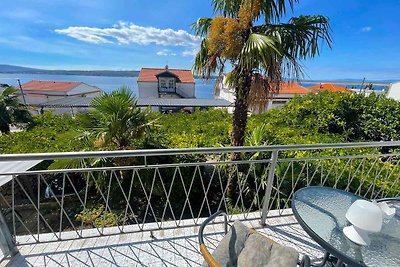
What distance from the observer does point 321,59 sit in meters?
3.34

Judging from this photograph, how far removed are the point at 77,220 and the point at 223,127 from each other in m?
4.18

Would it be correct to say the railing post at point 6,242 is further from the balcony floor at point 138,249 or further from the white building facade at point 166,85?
the white building facade at point 166,85

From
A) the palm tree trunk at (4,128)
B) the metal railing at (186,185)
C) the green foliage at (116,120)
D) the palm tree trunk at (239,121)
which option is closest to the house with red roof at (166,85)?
the palm tree trunk at (4,128)

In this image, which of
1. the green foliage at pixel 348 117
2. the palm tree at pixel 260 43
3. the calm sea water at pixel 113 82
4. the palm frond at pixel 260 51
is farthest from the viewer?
the green foliage at pixel 348 117

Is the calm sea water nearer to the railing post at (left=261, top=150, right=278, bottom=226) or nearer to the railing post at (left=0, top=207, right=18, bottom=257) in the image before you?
the railing post at (left=261, top=150, right=278, bottom=226)

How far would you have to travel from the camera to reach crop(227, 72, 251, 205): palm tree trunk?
3.58m

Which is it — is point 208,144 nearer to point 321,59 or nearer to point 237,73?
point 237,73

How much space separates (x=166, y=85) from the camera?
1212 inches

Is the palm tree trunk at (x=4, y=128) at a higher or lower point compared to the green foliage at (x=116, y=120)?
lower

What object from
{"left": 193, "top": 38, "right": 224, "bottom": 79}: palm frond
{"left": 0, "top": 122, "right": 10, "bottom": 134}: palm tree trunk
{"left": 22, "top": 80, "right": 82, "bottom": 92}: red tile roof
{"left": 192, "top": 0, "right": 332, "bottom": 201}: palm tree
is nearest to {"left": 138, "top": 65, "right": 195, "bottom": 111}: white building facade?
{"left": 22, "top": 80, "right": 82, "bottom": 92}: red tile roof

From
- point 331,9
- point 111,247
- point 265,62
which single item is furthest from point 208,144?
point 331,9

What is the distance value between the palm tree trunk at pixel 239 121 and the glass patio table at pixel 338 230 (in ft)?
5.62

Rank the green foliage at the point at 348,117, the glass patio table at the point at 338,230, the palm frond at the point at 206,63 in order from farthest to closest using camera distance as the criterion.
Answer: the green foliage at the point at 348,117
the palm frond at the point at 206,63
the glass patio table at the point at 338,230

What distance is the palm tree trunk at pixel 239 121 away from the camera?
141 inches
